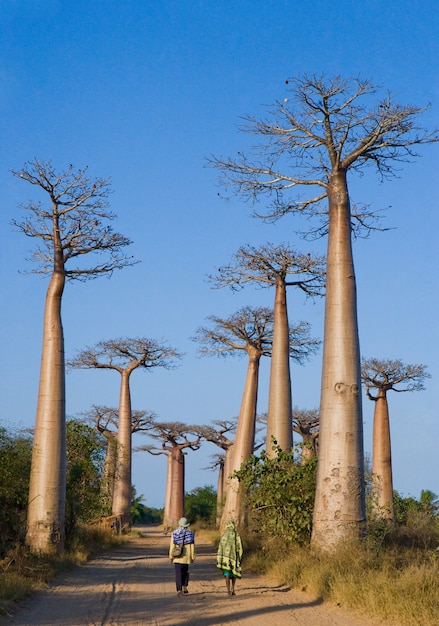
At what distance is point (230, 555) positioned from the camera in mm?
8438

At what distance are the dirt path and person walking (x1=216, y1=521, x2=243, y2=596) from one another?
0.16 m

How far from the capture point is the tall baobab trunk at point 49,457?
12156 mm

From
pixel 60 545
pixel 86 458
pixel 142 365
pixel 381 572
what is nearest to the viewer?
pixel 381 572

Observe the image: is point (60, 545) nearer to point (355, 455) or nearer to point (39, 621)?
point (355, 455)

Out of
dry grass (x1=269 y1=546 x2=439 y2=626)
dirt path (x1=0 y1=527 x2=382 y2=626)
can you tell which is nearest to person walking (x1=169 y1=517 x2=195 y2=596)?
dirt path (x1=0 y1=527 x2=382 y2=626)

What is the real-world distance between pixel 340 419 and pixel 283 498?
6.50 feet

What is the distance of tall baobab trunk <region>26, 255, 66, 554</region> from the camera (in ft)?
39.9

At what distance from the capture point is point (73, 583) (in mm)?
9594

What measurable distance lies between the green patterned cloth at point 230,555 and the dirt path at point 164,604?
26 cm

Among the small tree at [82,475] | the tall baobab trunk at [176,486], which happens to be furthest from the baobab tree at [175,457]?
the small tree at [82,475]

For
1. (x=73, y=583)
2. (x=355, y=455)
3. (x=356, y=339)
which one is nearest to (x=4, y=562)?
(x=73, y=583)

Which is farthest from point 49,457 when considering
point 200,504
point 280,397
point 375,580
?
point 200,504

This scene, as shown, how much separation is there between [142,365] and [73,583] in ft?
53.6

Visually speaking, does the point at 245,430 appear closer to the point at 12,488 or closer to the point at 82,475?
the point at 82,475
